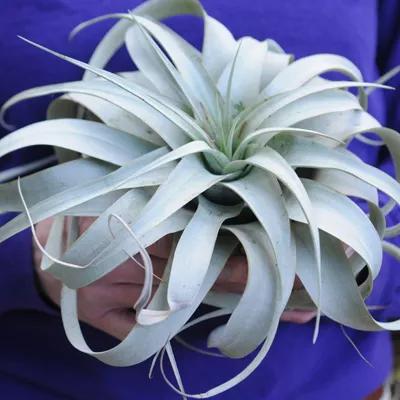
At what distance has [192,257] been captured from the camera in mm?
318

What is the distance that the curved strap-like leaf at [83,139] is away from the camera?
339mm

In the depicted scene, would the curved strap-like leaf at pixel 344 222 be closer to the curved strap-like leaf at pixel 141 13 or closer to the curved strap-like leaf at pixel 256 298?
the curved strap-like leaf at pixel 256 298

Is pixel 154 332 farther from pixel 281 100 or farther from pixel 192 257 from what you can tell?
pixel 281 100

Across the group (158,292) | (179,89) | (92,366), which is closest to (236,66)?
(179,89)

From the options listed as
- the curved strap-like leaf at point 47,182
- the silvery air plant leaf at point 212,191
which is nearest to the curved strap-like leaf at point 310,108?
the silvery air plant leaf at point 212,191

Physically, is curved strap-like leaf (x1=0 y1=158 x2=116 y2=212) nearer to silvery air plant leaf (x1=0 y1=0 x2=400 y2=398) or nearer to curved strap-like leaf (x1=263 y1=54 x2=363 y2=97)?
silvery air plant leaf (x1=0 y1=0 x2=400 y2=398)

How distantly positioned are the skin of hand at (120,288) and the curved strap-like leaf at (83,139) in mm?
48

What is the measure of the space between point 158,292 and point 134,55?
0.16 metres

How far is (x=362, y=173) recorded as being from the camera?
344 millimetres

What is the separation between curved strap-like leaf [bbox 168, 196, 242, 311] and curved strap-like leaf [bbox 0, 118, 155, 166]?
0.19ft

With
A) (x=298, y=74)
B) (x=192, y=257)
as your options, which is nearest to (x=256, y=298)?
(x=192, y=257)

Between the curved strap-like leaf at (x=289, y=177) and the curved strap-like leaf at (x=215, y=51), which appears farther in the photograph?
the curved strap-like leaf at (x=215, y=51)

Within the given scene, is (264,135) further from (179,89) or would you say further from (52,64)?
(52,64)

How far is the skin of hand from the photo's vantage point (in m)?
0.37
